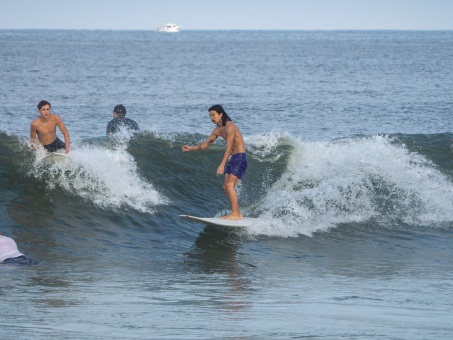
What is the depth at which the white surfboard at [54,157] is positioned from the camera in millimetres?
13760

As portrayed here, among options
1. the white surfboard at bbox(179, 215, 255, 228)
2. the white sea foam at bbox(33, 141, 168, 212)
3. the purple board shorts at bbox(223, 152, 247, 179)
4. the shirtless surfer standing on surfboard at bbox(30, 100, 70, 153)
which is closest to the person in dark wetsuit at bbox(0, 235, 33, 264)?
the white surfboard at bbox(179, 215, 255, 228)

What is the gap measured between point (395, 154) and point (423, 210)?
277cm

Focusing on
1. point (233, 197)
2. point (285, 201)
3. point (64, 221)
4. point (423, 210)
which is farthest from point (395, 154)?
point (64, 221)

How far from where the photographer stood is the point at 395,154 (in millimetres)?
17406

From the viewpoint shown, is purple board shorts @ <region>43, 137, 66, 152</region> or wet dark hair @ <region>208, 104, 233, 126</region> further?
purple board shorts @ <region>43, 137, 66, 152</region>

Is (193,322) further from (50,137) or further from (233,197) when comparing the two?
(50,137)

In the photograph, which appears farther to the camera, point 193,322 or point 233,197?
point 233,197

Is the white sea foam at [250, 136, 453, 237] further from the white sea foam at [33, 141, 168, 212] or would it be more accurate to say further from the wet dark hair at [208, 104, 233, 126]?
the white sea foam at [33, 141, 168, 212]

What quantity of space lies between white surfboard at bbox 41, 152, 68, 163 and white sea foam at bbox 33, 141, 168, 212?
0.25ft

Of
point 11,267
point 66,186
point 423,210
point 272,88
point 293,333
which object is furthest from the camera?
point 272,88

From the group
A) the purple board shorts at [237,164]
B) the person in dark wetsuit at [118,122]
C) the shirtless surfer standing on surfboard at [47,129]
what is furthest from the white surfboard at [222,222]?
the person in dark wetsuit at [118,122]

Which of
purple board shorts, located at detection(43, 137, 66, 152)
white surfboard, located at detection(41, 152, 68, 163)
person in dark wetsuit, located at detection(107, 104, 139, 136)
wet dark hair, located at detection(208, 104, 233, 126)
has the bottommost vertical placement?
Result: white surfboard, located at detection(41, 152, 68, 163)

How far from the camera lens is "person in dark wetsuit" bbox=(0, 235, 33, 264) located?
970 centimetres

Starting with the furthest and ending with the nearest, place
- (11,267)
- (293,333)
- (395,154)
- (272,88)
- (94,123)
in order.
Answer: (272,88) < (94,123) < (395,154) < (11,267) < (293,333)
